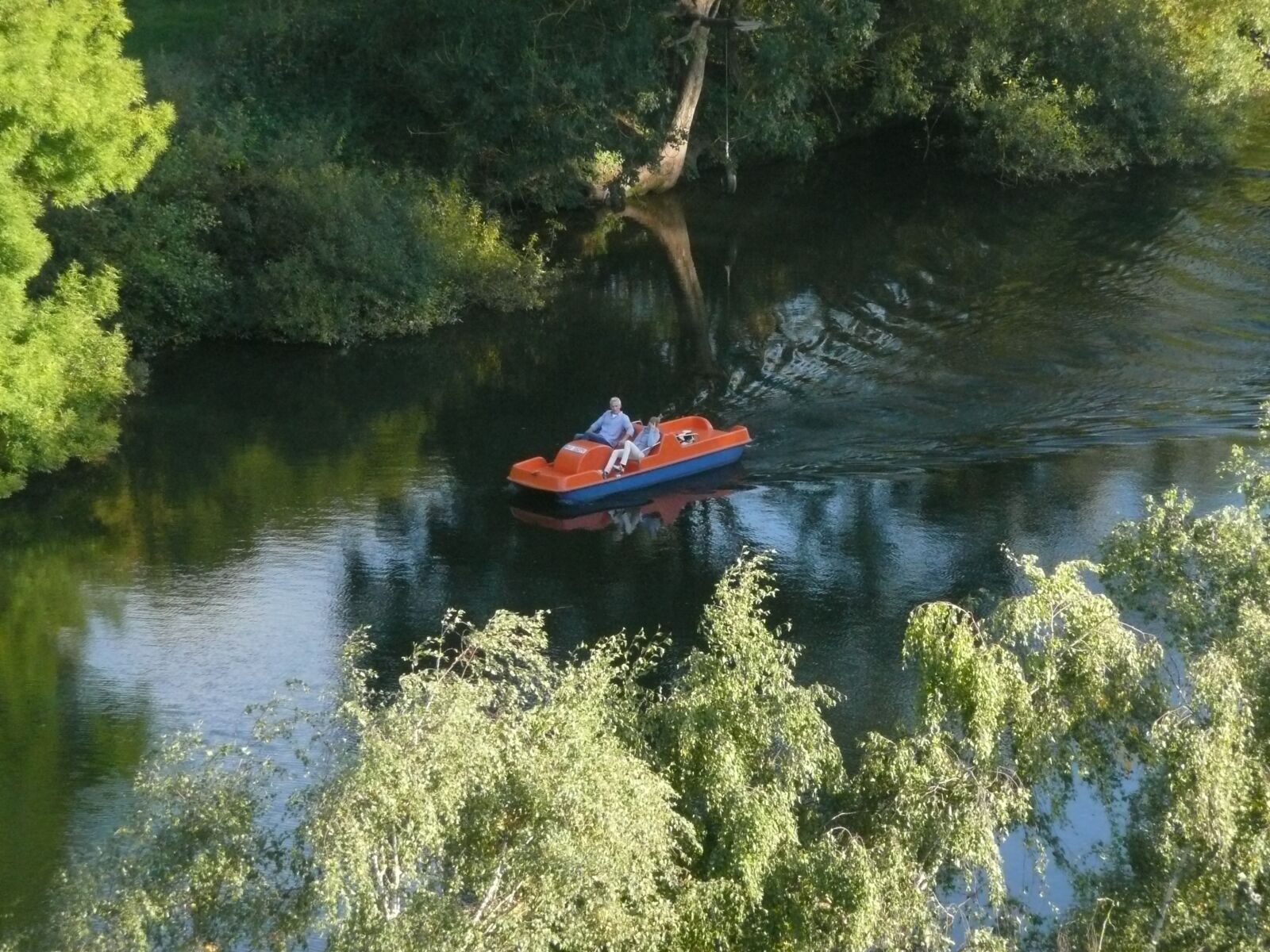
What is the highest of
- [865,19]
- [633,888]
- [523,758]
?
[865,19]

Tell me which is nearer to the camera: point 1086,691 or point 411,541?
point 1086,691

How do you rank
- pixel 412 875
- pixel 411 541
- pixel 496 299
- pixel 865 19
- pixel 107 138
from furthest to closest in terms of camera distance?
1. pixel 865 19
2. pixel 496 299
3. pixel 107 138
4. pixel 411 541
5. pixel 412 875

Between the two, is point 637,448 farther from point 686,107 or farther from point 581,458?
point 686,107

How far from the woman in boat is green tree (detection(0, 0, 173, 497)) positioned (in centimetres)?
725

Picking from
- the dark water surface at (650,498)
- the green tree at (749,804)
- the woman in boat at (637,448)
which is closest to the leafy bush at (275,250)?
the dark water surface at (650,498)

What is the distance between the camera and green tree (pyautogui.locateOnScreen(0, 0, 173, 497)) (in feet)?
67.9

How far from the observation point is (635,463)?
22.1m

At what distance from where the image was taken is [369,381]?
2755 cm

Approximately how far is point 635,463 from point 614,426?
58 centimetres

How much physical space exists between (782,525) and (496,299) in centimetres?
1171

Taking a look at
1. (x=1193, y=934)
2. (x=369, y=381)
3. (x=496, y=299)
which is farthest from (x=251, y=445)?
(x=1193, y=934)

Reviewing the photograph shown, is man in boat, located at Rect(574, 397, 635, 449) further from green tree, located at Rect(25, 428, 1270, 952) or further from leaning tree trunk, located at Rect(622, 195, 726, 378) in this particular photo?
green tree, located at Rect(25, 428, 1270, 952)

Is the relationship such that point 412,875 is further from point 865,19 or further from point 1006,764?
point 865,19

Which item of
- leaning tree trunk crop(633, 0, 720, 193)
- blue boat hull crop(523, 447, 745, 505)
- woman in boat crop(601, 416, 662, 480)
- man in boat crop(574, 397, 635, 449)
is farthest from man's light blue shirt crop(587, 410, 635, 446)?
leaning tree trunk crop(633, 0, 720, 193)
